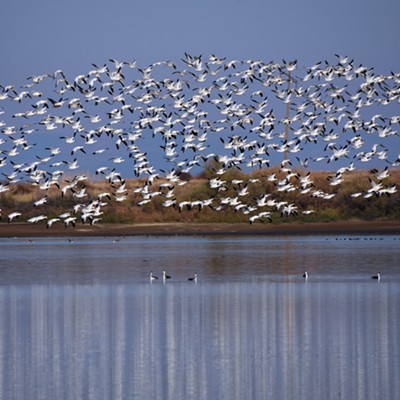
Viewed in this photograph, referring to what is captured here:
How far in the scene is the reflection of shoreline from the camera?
158ft

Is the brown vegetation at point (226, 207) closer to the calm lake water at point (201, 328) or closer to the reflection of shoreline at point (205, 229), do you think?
the reflection of shoreline at point (205, 229)

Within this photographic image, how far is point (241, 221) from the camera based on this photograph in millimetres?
51156

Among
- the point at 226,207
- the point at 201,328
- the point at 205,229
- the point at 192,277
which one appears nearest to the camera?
the point at 201,328

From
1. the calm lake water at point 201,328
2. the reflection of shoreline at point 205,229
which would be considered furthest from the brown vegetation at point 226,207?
the calm lake water at point 201,328

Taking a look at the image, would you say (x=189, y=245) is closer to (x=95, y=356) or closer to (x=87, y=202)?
(x=87, y=202)

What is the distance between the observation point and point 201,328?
1972 cm

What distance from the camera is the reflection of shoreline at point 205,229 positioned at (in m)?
48.1

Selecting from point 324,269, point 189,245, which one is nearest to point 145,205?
point 189,245

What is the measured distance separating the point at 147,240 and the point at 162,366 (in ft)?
94.2

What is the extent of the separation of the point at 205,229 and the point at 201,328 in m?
29.6

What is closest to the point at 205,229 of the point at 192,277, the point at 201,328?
the point at 192,277

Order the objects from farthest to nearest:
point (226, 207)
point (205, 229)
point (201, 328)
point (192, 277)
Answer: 1. point (226, 207)
2. point (205, 229)
3. point (192, 277)
4. point (201, 328)

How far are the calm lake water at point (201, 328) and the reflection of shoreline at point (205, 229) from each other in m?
13.1

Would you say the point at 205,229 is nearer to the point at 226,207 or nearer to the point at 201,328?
the point at 226,207
